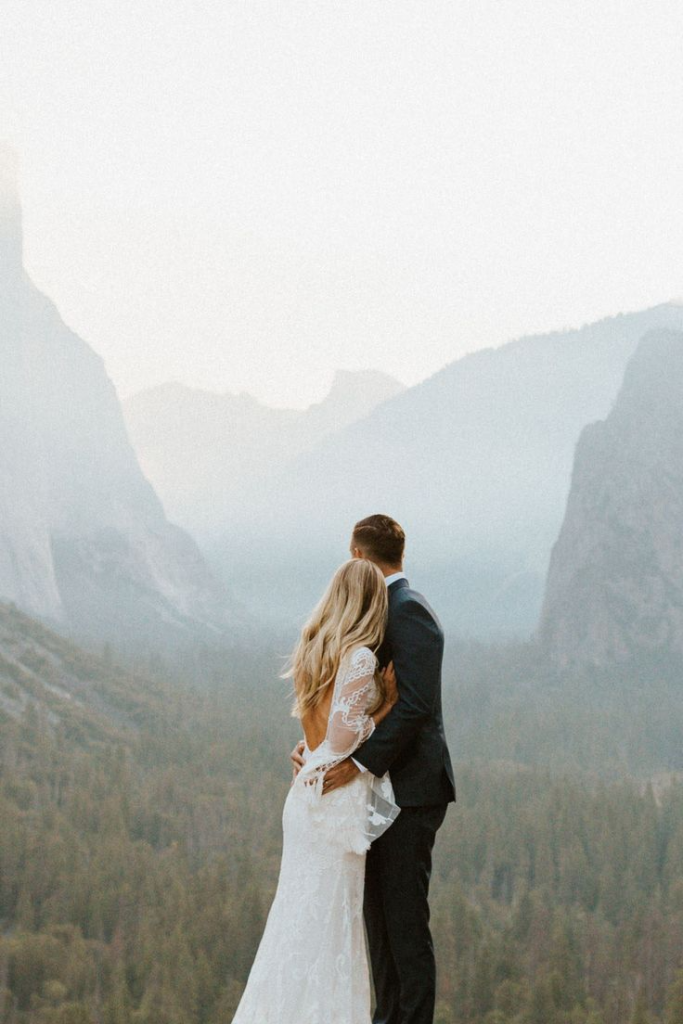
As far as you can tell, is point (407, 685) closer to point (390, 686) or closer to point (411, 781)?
point (390, 686)

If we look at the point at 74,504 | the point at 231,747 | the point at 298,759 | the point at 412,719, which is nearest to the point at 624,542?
the point at 231,747

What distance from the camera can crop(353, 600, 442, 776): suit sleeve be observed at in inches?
236

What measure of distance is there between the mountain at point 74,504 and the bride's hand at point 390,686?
96.9 meters

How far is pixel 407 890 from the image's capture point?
19.9 ft

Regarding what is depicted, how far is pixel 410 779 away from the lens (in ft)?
20.0

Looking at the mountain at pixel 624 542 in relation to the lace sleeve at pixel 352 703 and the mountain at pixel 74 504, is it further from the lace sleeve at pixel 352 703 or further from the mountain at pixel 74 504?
the lace sleeve at pixel 352 703

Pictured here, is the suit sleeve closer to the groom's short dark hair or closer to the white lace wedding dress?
the white lace wedding dress

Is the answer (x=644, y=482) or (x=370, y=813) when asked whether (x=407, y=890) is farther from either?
(x=644, y=482)

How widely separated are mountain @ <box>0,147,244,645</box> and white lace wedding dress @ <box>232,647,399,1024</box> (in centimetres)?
9656

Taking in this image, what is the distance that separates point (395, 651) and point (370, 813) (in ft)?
2.59

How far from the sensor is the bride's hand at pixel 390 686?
6199 millimetres

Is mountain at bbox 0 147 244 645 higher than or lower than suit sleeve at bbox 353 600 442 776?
higher

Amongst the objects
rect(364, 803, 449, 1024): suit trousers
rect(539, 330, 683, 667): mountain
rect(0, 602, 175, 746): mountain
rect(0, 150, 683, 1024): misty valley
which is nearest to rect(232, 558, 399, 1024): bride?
rect(364, 803, 449, 1024): suit trousers

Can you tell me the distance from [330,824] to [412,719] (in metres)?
0.69
